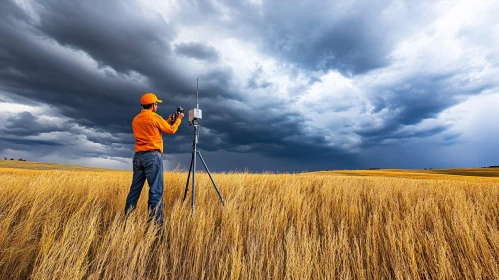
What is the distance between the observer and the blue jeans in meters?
Result: 4.53

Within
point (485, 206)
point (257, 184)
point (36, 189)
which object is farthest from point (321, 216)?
point (36, 189)

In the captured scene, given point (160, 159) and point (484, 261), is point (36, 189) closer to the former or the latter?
point (160, 159)

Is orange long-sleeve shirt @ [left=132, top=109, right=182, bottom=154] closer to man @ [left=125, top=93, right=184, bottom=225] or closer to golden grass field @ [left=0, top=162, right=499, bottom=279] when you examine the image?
man @ [left=125, top=93, right=184, bottom=225]

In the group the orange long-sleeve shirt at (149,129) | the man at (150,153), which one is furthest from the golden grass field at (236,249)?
the orange long-sleeve shirt at (149,129)

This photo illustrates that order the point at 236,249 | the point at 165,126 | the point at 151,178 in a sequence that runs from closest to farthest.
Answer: the point at 236,249, the point at 151,178, the point at 165,126

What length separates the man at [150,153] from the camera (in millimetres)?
4602

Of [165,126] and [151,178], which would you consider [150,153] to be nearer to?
[151,178]

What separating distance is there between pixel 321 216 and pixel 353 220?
62cm

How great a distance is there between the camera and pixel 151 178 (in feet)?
15.1

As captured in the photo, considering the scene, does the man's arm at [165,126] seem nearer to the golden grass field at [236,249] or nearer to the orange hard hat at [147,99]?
the orange hard hat at [147,99]

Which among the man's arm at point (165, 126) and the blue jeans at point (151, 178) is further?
the man's arm at point (165, 126)

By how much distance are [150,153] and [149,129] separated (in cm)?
46

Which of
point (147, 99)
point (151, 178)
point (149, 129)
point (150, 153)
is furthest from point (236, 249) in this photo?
point (147, 99)

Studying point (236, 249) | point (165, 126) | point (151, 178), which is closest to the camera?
Result: point (236, 249)
